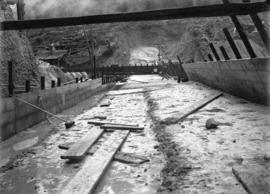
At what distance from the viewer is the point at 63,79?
82.9 ft

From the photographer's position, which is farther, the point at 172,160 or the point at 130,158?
the point at 130,158

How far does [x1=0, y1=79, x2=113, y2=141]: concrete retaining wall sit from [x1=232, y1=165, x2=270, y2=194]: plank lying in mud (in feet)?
24.0

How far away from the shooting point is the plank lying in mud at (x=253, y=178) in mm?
3447

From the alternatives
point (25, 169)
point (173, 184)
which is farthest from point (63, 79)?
point (173, 184)

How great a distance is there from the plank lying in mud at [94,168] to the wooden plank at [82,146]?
0.70ft

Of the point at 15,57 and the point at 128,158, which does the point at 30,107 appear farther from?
the point at 128,158

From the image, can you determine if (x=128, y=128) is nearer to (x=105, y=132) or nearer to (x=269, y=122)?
(x=105, y=132)

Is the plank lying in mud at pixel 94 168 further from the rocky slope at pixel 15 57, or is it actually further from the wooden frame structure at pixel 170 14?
the rocky slope at pixel 15 57

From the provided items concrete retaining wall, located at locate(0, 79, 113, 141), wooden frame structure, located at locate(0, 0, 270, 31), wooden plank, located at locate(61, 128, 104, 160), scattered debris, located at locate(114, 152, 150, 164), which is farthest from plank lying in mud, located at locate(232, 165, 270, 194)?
concrete retaining wall, located at locate(0, 79, 113, 141)

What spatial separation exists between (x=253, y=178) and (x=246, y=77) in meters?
6.22

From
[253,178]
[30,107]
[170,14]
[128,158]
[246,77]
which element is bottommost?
[128,158]

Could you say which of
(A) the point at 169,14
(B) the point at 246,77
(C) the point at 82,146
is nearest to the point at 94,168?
(C) the point at 82,146

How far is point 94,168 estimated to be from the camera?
5.18m

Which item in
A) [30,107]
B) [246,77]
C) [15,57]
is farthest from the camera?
[15,57]
